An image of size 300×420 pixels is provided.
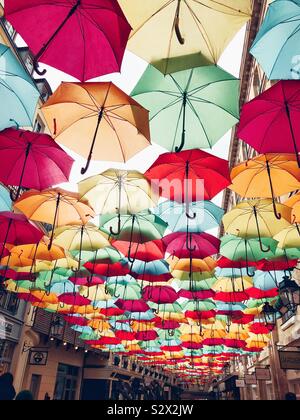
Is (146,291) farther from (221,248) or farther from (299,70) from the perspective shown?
(299,70)

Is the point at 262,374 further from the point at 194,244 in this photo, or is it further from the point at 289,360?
the point at 194,244

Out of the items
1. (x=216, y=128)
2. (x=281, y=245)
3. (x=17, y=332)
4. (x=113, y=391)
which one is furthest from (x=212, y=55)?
(x=113, y=391)

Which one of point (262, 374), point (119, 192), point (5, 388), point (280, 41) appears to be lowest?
point (5, 388)

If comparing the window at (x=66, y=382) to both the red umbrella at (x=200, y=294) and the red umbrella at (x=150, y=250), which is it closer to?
the red umbrella at (x=200, y=294)

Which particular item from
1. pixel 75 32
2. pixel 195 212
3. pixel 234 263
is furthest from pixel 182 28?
pixel 234 263

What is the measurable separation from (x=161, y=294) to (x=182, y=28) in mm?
8803

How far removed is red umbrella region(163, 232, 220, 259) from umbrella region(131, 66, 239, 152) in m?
3.22

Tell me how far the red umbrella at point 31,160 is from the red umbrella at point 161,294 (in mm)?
6169

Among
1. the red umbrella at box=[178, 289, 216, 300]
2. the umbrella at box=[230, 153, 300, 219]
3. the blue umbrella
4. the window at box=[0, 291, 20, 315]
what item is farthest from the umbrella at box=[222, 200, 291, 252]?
the window at box=[0, 291, 20, 315]

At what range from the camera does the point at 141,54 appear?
158 inches

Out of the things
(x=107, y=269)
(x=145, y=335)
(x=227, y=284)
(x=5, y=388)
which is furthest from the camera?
(x=145, y=335)

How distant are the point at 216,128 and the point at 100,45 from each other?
225cm

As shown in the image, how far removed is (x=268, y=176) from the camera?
566 cm

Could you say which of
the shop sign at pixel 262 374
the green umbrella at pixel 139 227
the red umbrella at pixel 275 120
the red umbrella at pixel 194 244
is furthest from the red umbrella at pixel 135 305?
the red umbrella at pixel 275 120
